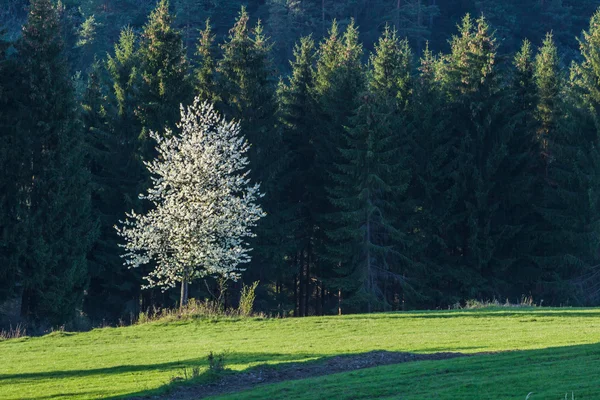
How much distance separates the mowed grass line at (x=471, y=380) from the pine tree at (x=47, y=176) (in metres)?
23.8

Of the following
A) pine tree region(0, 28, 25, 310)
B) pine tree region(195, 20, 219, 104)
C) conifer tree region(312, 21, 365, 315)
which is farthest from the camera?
pine tree region(195, 20, 219, 104)

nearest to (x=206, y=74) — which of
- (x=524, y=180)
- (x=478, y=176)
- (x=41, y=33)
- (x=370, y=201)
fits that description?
(x=41, y=33)

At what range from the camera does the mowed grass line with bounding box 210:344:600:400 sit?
13.9 meters

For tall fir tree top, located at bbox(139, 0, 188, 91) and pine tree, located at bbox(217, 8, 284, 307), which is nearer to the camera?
tall fir tree top, located at bbox(139, 0, 188, 91)

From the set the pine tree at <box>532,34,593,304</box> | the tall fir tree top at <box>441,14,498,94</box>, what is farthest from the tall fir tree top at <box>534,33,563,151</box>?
the tall fir tree top at <box>441,14,498,94</box>

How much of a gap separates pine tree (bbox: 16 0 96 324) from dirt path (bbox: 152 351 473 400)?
70.9 feet

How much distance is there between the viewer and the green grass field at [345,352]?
15.6 m

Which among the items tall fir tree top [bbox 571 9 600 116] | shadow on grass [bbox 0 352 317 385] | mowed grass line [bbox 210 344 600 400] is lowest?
mowed grass line [bbox 210 344 600 400]

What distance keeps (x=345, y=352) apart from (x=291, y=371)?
2.82m

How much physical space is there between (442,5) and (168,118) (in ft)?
225

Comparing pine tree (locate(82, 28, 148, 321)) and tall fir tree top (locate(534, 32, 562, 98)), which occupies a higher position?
→ tall fir tree top (locate(534, 32, 562, 98))

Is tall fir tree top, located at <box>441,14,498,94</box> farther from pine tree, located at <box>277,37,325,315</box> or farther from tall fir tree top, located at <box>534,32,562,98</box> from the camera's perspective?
pine tree, located at <box>277,37,325,315</box>

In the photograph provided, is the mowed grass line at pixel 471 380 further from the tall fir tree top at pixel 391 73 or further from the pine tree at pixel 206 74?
the tall fir tree top at pixel 391 73

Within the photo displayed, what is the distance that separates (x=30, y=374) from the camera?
21375 mm
